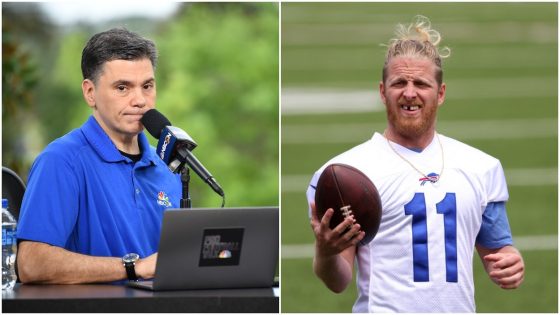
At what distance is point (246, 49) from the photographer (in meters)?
8.48

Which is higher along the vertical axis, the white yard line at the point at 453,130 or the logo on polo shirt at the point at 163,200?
the white yard line at the point at 453,130

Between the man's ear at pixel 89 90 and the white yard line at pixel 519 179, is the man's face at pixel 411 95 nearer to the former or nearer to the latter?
the man's ear at pixel 89 90

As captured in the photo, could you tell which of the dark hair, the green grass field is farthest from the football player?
the green grass field

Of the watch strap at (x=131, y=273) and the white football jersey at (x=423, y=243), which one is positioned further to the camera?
the watch strap at (x=131, y=273)

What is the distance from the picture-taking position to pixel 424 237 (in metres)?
3.35

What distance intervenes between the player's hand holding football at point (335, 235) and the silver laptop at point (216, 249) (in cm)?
22

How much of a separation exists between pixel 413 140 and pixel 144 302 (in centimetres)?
75

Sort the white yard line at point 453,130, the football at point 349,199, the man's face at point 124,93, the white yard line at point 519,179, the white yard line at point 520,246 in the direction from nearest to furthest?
the football at point 349,199, the man's face at point 124,93, the white yard line at point 520,246, the white yard line at point 519,179, the white yard line at point 453,130

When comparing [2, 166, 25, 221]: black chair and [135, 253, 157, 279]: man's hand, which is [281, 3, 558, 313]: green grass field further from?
[135, 253, 157, 279]: man's hand

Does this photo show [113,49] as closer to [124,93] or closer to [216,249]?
[124,93]

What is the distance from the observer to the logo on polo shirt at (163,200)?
12.9ft

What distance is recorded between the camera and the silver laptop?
3361 millimetres

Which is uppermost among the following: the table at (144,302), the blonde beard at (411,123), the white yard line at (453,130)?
the white yard line at (453,130)

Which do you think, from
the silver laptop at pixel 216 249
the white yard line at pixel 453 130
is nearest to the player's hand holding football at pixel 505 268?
the silver laptop at pixel 216 249
